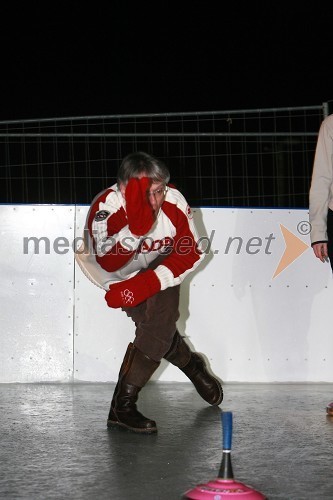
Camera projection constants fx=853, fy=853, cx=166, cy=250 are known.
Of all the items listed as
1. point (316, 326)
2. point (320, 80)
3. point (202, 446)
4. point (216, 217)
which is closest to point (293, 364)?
point (316, 326)

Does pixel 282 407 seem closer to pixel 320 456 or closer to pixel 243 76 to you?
pixel 320 456

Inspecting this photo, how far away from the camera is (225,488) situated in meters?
2.08

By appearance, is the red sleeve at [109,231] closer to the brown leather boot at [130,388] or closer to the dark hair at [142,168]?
the dark hair at [142,168]

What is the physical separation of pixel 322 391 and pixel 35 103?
9929mm

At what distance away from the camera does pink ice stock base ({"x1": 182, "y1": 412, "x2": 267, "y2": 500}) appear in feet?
6.72

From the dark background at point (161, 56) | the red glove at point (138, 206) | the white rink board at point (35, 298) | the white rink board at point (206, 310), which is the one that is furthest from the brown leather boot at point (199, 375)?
the dark background at point (161, 56)

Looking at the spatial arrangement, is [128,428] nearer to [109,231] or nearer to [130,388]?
[130,388]

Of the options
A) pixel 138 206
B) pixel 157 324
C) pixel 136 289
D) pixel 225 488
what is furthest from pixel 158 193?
pixel 225 488

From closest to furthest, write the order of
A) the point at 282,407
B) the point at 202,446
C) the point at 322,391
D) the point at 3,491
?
1. the point at 3,491
2. the point at 202,446
3. the point at 282,407
4. the point at 322,391

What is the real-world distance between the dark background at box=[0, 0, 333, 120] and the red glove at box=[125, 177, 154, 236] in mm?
10052

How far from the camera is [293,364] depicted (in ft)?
16.5

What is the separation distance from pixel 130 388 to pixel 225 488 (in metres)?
1.44

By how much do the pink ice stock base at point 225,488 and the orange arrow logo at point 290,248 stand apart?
302cm

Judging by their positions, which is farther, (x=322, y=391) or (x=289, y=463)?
(x=322, y=391)
